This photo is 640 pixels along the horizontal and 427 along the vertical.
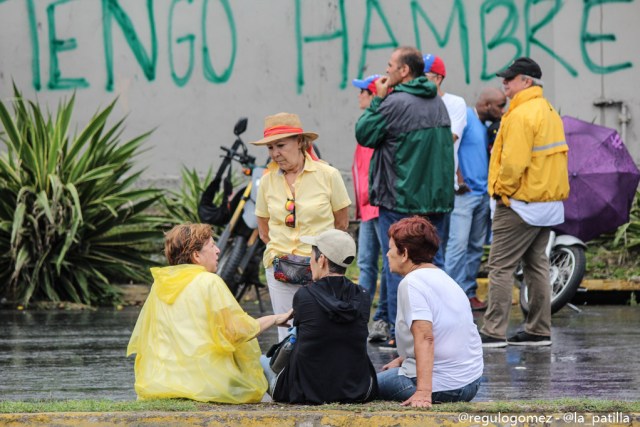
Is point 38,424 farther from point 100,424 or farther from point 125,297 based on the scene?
point 125,297

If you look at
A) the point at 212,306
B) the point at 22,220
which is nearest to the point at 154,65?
the point at 22,220

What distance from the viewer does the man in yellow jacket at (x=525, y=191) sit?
8.75 meters

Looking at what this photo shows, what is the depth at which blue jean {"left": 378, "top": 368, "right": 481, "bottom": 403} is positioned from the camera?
6254mm

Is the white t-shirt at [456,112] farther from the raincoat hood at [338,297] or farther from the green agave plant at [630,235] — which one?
the raincoat hood at [338,297]

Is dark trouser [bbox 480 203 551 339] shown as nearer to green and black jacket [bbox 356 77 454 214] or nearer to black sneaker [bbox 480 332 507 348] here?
black sneaker [bbox 480 332 507 348]

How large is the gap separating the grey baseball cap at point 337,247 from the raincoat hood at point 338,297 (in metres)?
0.09

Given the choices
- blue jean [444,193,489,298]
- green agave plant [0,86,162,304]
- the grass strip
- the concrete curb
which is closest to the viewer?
the concrete curb

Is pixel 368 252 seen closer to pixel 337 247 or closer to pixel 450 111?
pixel 450 111

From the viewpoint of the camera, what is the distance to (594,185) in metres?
11.0

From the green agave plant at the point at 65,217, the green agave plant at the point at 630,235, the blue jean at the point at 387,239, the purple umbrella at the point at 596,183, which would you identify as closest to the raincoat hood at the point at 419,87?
the blue jean at the point at 387,239

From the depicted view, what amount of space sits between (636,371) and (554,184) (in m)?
1.46

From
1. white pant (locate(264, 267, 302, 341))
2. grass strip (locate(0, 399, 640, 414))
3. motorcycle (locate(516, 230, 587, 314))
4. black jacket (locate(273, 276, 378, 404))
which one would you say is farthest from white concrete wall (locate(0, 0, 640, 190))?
grass strip (locate(0, 399, 640, 414))

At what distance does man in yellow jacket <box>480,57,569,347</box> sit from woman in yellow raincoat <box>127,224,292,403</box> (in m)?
2.88

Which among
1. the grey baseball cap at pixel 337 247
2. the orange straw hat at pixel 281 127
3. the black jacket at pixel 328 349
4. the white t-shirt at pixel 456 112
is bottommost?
the black jacket at pixel 328 349
